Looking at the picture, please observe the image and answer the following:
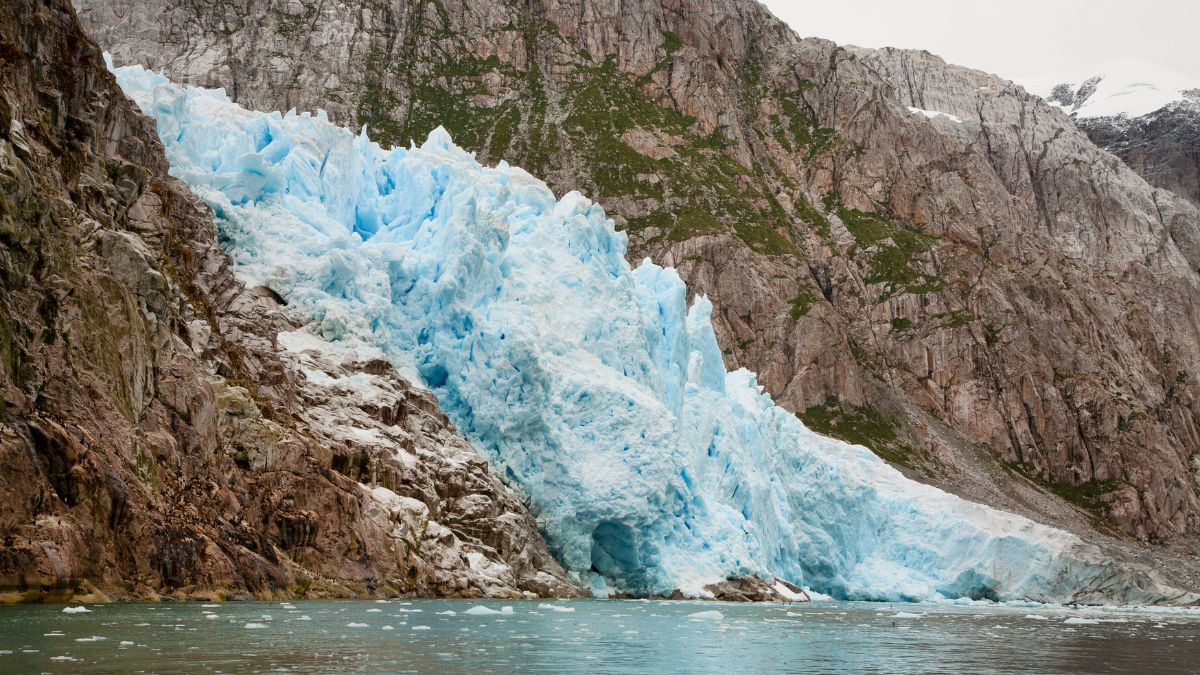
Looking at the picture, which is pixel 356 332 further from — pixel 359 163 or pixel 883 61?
pixel 883 61

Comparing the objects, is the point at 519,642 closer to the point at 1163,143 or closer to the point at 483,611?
the point at 483,611

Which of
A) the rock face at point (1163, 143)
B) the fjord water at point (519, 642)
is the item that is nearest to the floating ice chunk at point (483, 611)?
the fjord water at point (519, 642)

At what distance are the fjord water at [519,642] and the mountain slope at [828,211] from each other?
69.8 m

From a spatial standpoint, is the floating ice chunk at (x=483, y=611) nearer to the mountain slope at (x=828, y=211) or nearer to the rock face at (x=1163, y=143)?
the mountain slope at (x=828, y=211)

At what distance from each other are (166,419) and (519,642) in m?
12.4

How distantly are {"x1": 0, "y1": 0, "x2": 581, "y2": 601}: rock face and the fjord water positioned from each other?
1.75 metres

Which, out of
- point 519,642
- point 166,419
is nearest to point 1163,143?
point 166,419

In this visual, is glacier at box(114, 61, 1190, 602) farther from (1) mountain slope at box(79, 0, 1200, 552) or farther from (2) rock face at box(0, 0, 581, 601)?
(1) mountain slope at box(79, 0, 1200, 552)

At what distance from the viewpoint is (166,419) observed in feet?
101

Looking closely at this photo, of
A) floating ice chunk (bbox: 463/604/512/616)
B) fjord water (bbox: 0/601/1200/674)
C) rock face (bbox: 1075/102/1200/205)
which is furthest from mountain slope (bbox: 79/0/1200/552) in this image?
floating ice chunk (bbox: 463/604/512/616)

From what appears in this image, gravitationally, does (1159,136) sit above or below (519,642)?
above

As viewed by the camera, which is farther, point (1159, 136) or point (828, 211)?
point (1159, 136)

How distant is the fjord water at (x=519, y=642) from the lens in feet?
59.2

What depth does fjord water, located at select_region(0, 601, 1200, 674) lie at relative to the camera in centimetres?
1803
